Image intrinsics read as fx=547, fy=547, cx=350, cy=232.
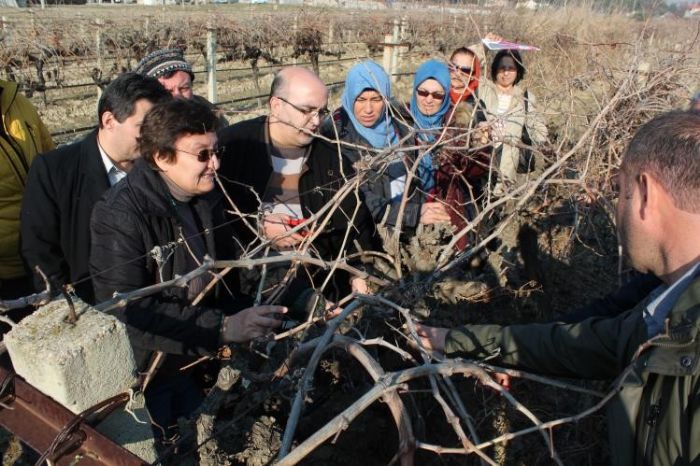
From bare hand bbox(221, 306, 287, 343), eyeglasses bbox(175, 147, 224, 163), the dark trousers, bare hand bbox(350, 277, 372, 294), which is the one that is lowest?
the dark trousers

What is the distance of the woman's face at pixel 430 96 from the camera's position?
3299 millimetres

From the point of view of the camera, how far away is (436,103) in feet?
10.9

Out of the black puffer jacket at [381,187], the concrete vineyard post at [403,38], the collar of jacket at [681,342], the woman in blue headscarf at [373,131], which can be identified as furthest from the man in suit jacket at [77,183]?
the concrete vineyard post at [403,38]

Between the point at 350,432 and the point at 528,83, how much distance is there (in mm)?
4472

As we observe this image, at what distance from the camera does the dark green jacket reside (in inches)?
45.5

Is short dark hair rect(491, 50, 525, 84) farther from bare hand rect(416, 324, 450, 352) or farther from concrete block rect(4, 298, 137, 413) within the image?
concrete block rect(4, 298, 137, 413)

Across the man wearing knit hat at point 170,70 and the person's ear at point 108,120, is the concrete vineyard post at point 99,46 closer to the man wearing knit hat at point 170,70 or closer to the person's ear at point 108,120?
the man wearing knit hat at point 170,70

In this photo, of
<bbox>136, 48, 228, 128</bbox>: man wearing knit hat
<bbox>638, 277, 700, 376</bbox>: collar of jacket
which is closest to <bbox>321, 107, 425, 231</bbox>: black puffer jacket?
<bbox>136, 48, 228, 128</bbox>: man wearing knit hat

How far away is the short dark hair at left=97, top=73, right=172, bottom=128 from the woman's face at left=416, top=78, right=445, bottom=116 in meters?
1.61

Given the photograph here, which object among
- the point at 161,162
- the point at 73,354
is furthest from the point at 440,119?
the point at 73,354

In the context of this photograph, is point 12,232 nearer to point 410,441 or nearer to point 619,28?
point 410,441

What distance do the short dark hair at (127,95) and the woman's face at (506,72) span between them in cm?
303

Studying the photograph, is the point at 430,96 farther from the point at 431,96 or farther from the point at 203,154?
the point at 203,154

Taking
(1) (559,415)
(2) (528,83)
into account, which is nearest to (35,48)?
(2) (528,83)
